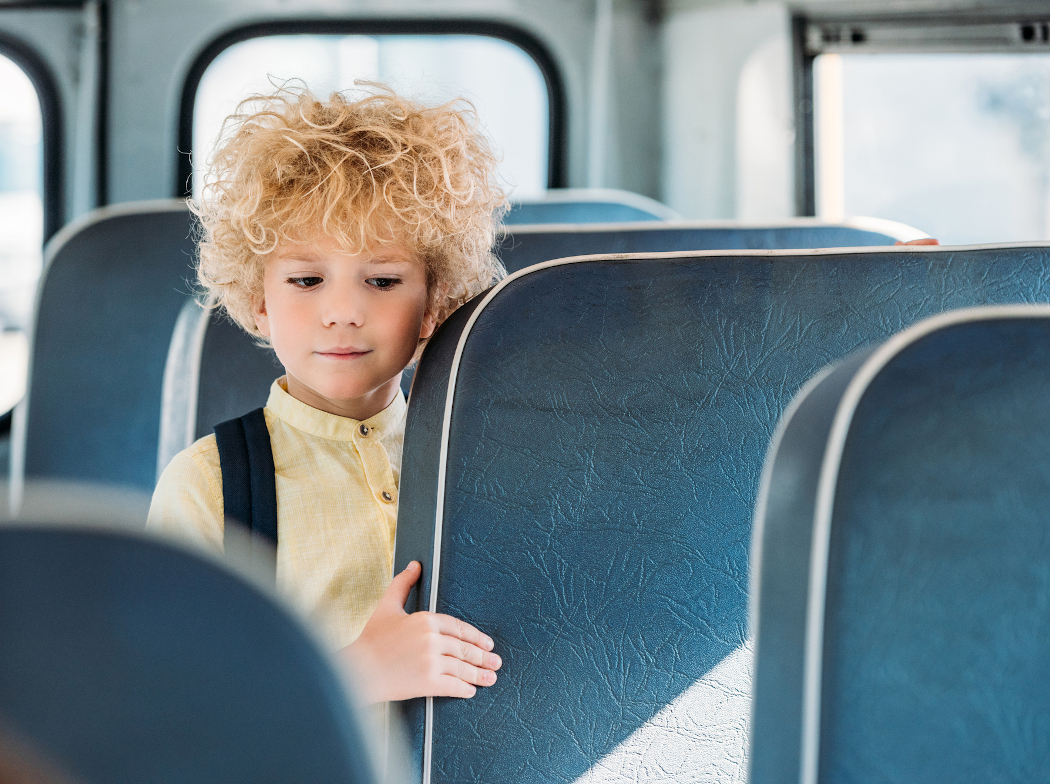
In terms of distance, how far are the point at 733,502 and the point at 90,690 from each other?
1.84ft

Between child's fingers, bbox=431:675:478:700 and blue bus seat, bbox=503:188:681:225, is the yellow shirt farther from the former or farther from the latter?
blue bus seat, bbox=503:188:681:225

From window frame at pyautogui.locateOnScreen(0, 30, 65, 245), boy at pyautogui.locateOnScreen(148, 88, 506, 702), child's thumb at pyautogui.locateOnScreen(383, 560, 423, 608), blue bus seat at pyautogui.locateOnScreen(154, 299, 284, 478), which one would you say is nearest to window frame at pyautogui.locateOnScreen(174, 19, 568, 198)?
window frame at pyautogui.locateOnScreen(0, 30, 65, 245)

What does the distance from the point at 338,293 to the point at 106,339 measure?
1.04m

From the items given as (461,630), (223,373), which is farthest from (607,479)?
(223,373)

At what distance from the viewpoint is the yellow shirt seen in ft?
3.17

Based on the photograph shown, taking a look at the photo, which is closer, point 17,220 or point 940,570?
point 940,570

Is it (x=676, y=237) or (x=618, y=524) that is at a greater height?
(x=676, y=237)

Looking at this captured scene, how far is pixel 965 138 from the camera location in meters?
2.53

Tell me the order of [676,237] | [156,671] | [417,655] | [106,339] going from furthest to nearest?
1. [106,339]
2. [676,237]
3. [417,655]
4. [156,671]

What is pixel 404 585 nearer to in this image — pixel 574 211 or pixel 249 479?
pixel 249 479

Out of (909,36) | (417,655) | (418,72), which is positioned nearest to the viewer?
(417,655)

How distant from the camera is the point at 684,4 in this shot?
266 cm

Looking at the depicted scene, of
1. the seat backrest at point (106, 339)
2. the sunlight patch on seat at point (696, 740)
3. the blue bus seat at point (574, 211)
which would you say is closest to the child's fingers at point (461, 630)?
the sunlight patch on seat at point (696, 740)

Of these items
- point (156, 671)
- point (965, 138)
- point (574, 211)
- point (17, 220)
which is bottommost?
point (156, 671)
